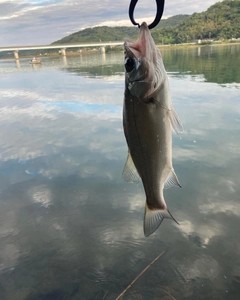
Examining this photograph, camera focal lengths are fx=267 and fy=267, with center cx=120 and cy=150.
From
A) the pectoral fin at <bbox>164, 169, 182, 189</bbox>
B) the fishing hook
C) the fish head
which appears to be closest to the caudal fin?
the pectoral fin at <bbox>164, 169, 182, 189</bbox>

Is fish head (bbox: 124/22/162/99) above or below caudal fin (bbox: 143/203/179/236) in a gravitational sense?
above

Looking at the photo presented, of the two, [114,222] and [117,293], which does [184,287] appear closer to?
[117,293]

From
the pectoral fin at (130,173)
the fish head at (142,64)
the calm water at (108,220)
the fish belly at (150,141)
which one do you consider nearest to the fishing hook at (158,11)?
the fish head at (142,64)

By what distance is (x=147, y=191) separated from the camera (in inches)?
84.0

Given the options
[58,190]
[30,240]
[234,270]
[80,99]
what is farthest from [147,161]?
[80,99]

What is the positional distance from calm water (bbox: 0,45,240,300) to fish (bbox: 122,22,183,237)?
1.89 m

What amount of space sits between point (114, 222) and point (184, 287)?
1624mm

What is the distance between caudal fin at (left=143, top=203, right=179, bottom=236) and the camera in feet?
6.91

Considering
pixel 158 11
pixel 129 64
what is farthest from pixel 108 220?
pixel 158 11

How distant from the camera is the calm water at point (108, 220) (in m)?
3.49

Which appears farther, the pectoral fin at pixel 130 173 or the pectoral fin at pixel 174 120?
the pectoral fin at pixel 130 173

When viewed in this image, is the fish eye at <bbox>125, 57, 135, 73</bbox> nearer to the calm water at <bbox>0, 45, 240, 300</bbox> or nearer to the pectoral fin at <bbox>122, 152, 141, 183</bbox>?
the pectoral fin at <bbox>122, 152, 141, 183</bbox>

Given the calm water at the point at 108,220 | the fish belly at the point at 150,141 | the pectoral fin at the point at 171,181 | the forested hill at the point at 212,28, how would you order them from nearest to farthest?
the fish belly at the point at 150,141, the pectoral fin at the point at 171,181, the calm water at the point at 108,220, the forested hill at the point at 212,28

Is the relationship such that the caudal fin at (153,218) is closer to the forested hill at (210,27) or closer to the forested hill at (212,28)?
the forested hill at (210,27)
